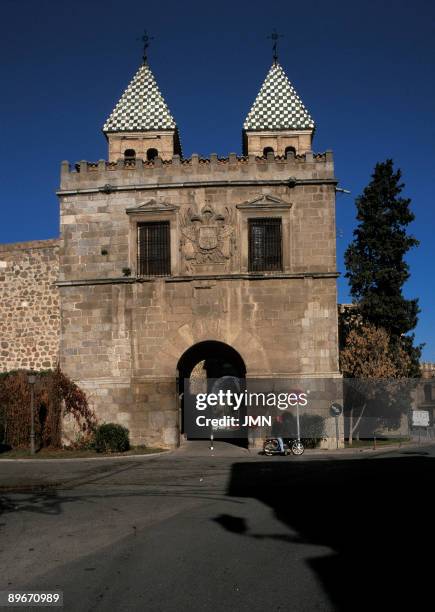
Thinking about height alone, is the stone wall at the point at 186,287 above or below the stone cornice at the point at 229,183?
below

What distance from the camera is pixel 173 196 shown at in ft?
80.5

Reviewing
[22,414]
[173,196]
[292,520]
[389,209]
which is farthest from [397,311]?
[292,520]

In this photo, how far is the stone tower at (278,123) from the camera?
35.6 meters

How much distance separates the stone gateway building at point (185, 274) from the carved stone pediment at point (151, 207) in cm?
4

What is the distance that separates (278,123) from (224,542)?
30025mm

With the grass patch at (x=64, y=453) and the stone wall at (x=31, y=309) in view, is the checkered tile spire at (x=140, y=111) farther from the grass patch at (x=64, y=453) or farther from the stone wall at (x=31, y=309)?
the grass patch at (x=64, y=453)

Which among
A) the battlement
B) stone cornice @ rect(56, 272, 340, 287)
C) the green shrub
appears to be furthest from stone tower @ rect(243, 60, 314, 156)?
the green shrub

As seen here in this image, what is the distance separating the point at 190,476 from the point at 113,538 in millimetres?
7007

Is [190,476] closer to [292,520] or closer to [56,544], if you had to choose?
[292,520]

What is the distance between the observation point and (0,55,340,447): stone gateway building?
78.3 feet

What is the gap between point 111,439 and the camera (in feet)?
75.6

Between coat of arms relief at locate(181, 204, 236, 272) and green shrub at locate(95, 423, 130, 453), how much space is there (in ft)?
19.4

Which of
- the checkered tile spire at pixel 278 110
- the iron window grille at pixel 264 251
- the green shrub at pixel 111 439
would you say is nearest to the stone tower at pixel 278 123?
the checkered tile spire at pixel 278 110

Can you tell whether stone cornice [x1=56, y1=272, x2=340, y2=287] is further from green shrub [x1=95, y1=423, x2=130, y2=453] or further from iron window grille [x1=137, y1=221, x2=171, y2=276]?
green shrub [x1=95, y1=423, x2=130, y2=453]
